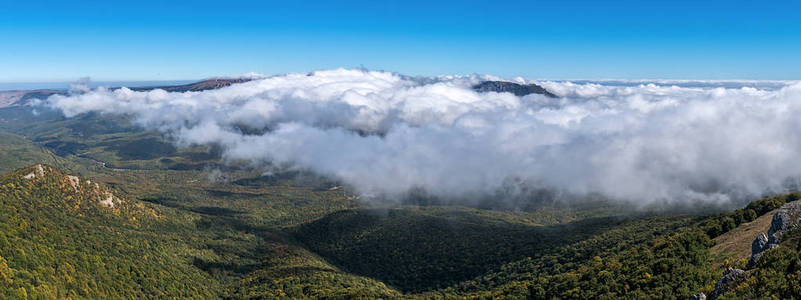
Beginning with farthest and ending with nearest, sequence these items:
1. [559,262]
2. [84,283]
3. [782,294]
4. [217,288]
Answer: [217,288] → [559,262] → [84,283] → [782,294]

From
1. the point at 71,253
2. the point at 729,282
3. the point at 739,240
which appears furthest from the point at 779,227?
the point at 71,253

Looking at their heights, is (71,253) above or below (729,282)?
below

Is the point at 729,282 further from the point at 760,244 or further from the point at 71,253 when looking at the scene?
the point at 71,253

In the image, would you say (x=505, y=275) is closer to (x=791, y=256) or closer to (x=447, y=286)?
(x=447, y=286)

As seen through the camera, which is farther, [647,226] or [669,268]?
[647,226]

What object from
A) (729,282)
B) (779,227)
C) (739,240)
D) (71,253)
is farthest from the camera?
(71,253)

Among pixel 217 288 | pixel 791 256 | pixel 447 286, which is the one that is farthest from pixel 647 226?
pixel 217 288

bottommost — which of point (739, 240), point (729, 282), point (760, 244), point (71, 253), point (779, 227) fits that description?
point (71, 253)

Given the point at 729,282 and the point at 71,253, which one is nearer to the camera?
the point at 729,282

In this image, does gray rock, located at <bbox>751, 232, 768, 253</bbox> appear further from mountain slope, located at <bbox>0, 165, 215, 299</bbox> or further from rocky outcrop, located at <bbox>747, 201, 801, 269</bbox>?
mountain slope, located at <bbox>0, 165, 215, 299</bbox>

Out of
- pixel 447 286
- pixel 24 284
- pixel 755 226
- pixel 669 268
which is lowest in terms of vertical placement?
pixel 447 286

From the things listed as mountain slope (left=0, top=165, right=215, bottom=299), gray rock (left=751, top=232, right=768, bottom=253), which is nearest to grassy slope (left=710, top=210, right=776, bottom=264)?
gray rock (left=751, top=232, right=768, bottom=253)
